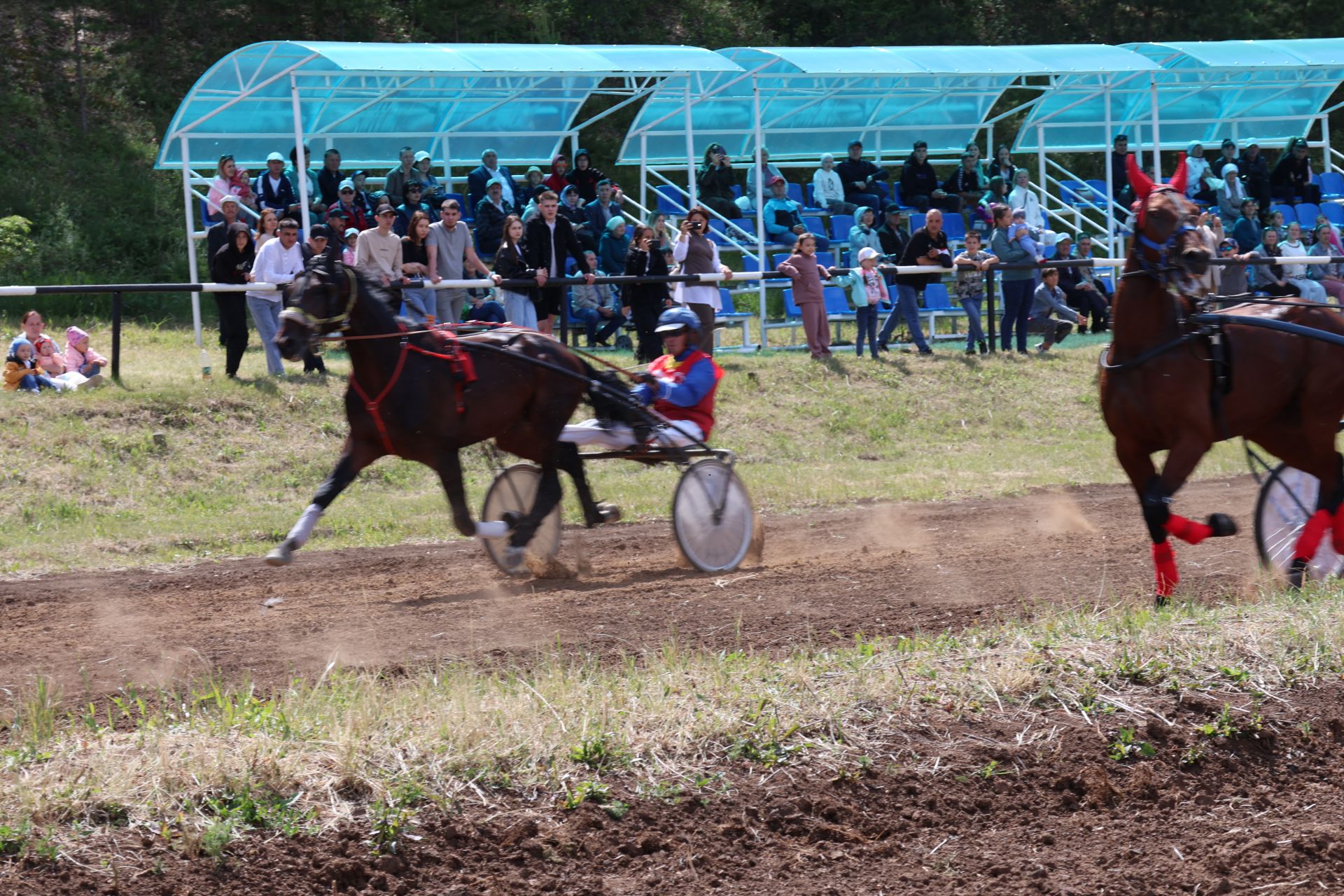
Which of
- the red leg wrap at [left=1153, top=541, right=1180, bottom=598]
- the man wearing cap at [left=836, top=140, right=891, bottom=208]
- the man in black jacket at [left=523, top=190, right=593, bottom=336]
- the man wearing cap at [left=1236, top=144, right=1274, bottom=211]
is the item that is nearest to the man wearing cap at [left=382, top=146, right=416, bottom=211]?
the man in black jacket at [left=523, top=190, right=593, bottom=336]

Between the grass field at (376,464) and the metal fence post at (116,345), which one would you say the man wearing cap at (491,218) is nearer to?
the grass field at (376,464)

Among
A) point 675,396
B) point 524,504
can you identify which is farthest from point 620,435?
point 524,504

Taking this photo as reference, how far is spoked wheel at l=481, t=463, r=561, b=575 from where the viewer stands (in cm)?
1020

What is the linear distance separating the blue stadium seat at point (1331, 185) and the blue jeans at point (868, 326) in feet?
42.9

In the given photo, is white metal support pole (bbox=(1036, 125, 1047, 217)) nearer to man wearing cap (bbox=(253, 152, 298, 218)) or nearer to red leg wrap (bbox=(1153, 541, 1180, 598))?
man wearing cap (bbox=(253, 152, 298, 218))

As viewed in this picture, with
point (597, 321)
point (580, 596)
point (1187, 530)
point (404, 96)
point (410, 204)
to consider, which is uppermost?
point (404, 96)

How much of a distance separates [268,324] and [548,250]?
9.72 feet

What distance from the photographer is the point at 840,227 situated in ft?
70.5

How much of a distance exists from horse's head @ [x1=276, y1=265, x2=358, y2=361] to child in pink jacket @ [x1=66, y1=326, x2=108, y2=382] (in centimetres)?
578

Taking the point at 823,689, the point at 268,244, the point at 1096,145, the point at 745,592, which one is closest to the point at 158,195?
the point at 268,244

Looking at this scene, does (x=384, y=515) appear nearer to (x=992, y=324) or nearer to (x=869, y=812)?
(x=869, y=812)

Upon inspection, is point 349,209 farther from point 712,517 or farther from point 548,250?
point 712,517

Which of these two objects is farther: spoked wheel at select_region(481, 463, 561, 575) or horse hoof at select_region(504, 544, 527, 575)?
spoked wheel at select_region(481, 463, 561, 575)

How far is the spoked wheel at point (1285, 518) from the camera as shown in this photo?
9.05m
